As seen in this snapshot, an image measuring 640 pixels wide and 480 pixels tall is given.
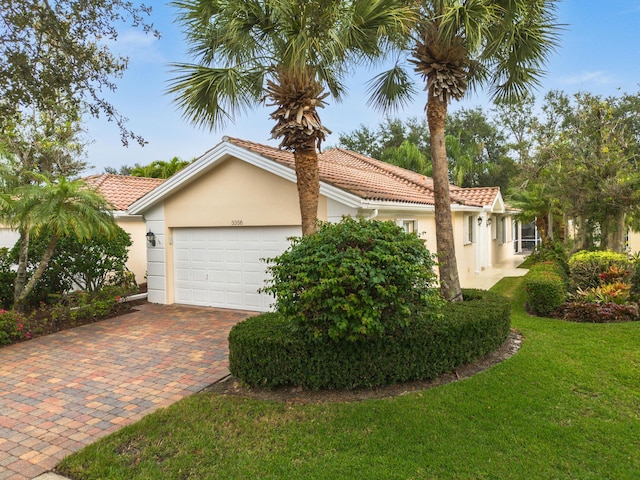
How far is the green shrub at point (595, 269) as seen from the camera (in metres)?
11.3

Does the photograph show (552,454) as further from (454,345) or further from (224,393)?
(224,393)

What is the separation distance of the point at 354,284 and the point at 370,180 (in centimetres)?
949

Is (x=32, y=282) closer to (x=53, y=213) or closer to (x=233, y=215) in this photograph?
(x=53, y=213)

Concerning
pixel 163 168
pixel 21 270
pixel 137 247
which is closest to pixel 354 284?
pixel 21 270

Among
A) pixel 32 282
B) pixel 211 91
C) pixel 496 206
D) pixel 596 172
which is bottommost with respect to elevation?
pixel 32 282

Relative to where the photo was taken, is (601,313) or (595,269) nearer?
(601,313)

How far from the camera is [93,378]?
7.07 meters

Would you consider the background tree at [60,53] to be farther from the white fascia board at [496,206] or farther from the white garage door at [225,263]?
the white fascia board at [496,206]

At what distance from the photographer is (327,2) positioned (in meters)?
7.80

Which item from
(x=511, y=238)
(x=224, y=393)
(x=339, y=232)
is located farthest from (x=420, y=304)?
(x=511, y=238)

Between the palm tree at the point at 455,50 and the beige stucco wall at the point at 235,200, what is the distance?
9.51ft

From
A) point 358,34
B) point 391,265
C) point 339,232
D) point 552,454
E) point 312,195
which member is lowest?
point 552,454

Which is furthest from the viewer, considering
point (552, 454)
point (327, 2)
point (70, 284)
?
point (70, 284)

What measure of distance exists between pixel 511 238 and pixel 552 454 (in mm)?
27199
